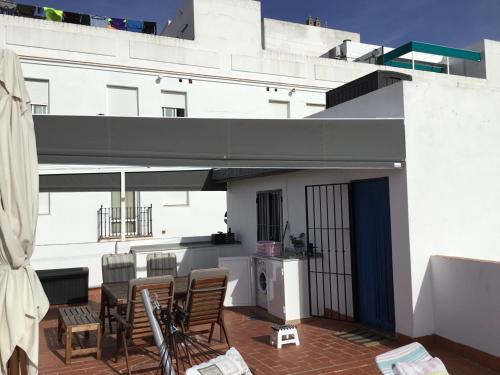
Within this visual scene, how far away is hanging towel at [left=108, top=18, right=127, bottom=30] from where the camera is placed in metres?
17.8

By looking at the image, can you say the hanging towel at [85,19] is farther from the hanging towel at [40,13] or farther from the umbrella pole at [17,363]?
the umbrella pole at [17,363]

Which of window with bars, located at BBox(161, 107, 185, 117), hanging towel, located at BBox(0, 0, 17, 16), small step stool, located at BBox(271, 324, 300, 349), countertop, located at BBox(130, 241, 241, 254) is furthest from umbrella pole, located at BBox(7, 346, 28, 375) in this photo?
hanging towel, located at BBox(0, 0, 17, 16)

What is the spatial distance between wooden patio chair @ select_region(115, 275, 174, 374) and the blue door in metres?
3.03

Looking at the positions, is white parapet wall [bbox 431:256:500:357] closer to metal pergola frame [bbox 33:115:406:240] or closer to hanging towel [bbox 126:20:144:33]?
metal pergola frame [bbox 33:115:406:240]

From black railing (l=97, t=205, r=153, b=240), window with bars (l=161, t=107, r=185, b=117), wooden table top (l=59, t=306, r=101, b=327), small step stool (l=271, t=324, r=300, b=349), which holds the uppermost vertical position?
window with bars (l=161, t=107, r=185, b=117)

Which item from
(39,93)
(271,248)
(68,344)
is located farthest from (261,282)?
(39,93)

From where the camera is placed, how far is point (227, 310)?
8.77 meters

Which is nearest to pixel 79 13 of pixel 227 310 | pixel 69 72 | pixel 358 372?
pixel 69 72

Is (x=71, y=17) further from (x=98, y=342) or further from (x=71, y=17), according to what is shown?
(x=98, y=342)

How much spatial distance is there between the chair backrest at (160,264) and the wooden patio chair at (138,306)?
282 centimetres

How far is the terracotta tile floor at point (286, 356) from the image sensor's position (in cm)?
551

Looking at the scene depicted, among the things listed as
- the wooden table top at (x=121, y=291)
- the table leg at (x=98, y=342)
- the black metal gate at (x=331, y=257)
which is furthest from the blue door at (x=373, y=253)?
the table leg at (x=98, y=342)

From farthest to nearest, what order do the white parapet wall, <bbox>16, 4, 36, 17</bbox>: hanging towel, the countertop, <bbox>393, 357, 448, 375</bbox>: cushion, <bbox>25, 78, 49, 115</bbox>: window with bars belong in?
<bbox>16, 4, 36, 17</bbox>: hanging towel → <bbox>25, 78, 49, 115</bbox>: window with bars → the countertop → the white parapet wall → <bbox>393, 357, 448, 375</bbox>: cushion

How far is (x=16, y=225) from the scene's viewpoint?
3.34 meters
